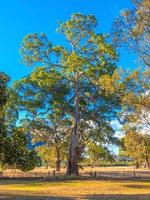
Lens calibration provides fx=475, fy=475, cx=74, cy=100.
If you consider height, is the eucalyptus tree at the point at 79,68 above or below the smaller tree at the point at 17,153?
above

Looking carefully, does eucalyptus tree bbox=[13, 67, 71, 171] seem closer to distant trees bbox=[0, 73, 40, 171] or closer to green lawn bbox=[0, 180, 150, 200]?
green lawn bbox=[0, 180, 150, 200]

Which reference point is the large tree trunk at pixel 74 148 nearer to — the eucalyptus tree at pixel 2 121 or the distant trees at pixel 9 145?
the distant trees at pixel 9 145

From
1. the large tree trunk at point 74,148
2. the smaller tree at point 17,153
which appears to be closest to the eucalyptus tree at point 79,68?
the large tree trunk at point 74,148

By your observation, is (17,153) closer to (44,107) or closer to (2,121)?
(2,121)

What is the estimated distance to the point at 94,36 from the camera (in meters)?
60.8

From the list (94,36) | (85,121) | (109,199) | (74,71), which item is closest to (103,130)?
(85,121)

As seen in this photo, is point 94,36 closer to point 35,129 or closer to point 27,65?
point 27,65

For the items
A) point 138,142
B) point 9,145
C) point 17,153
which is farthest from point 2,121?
point 138,142

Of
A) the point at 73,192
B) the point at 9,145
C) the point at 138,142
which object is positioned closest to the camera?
the point at 9,145

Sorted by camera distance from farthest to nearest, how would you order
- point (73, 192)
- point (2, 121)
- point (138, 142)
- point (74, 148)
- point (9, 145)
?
point (74, 148)
point (138, 142)
point (73, 192)
point (2, 121)
point (9, 145)

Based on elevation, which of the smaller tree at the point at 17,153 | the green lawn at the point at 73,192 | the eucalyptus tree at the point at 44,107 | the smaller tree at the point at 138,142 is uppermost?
the eucalyptus tree at the point at 44,107

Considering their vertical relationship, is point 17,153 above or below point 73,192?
above

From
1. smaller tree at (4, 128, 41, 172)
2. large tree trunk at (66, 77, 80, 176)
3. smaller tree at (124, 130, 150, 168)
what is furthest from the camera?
large tree trunk at (66, 77, 80, 176)

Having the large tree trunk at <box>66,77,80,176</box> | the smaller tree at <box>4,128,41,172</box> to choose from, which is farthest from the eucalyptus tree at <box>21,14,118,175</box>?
the smaller tree at <box>4,128,41,172</box>
